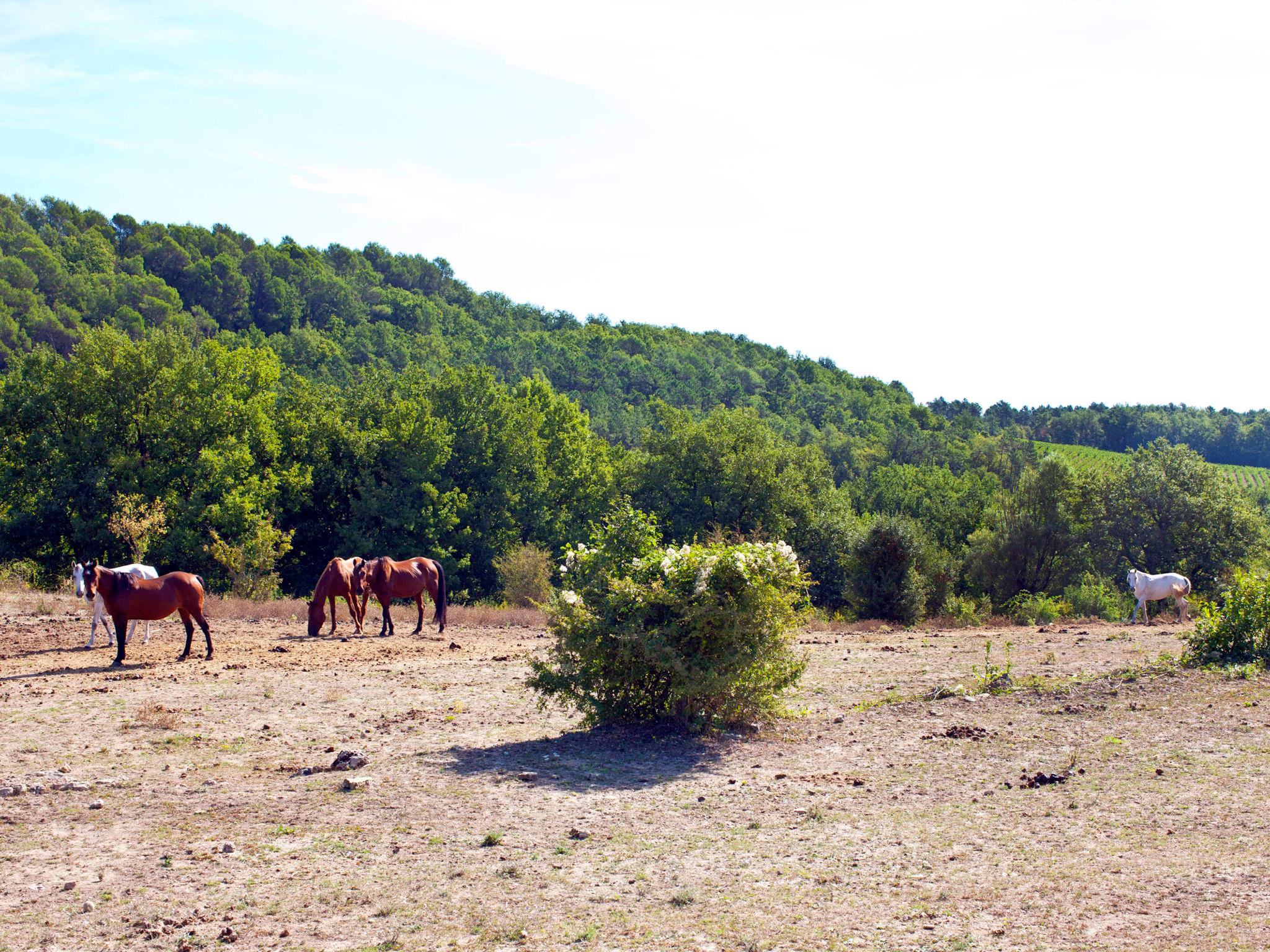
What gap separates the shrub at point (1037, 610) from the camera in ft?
95.0

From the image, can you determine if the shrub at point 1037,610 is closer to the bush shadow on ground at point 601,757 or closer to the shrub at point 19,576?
the bush shadow on ground at point 601,757

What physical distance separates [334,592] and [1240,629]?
17277 mm

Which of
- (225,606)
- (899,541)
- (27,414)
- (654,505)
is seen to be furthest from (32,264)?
(899,541)

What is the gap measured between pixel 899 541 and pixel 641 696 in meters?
19.6

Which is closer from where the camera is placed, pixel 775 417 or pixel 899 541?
pixel 899 541

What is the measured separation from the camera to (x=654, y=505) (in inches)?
1902

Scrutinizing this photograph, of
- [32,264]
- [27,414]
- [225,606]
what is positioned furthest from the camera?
[32,264]

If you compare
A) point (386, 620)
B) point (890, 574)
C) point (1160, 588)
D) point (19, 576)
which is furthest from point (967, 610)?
point (19, 576)

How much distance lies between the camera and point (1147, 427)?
130625 mm

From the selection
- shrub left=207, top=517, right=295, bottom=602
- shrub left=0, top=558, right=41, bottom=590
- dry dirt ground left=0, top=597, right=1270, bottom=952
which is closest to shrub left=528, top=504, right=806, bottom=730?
dry dirt ground left=0, top=597, right=1270, bottom=952

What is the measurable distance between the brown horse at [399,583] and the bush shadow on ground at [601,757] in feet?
36.6

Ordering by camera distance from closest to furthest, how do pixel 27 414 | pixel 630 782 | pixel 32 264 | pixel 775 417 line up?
pixel 630 782, pixel 27 414, pixel 32 264, pixel 775 417

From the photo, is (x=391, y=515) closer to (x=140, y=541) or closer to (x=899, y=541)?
(x=140, y=541)

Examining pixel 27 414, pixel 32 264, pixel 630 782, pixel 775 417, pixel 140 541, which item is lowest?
pixel 630 782
